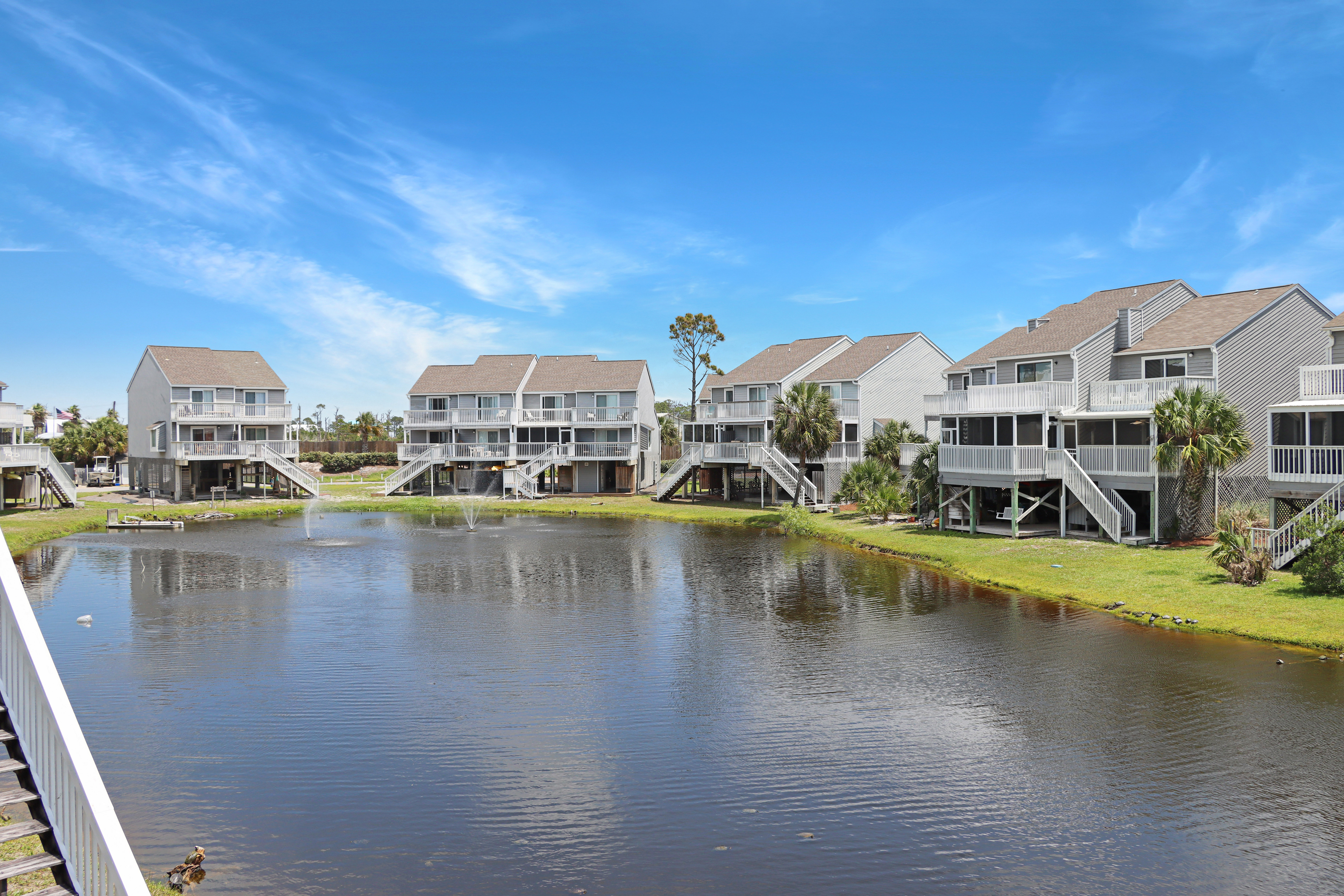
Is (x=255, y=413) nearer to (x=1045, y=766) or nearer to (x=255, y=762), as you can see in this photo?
(x=255, y=762)

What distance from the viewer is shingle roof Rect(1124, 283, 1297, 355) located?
35969 millimetres

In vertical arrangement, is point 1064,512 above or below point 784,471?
below

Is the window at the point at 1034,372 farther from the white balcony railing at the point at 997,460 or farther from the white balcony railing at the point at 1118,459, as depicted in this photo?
the white balcony railing at the point at 1118,459

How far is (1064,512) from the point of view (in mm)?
37656

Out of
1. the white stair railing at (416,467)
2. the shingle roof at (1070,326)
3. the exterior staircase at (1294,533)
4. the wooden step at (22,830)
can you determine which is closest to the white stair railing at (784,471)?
the shingle roof at (1070,326)

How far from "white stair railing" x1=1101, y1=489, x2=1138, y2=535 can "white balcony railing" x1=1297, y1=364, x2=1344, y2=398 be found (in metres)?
7.37

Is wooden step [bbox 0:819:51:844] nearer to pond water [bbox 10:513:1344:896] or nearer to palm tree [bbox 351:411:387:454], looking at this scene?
pond water [bbox 10:513:1344:896]

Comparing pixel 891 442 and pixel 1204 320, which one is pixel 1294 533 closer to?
pixel 1204 320

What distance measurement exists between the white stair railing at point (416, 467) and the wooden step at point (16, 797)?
A: 61.3 metres

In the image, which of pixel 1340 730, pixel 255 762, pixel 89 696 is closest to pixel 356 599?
pixel 89 696

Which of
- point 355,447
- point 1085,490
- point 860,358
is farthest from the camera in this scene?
point 355,447

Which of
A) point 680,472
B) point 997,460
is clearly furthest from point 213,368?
point 997,460

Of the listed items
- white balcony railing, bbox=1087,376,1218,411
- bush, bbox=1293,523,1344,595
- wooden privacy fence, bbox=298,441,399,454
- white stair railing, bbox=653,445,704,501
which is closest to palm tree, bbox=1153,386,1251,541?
white balcony railing, bbox=1087,376,1218,411

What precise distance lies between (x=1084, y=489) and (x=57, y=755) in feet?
118
